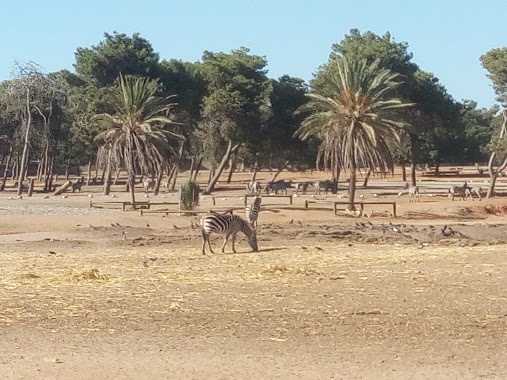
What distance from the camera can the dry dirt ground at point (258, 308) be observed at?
11.6 metres

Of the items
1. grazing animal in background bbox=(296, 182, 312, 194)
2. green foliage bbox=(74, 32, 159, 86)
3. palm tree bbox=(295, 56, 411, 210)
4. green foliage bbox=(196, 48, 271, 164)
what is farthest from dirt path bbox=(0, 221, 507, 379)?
green foliage bbox=(74, 32, 159, 86)

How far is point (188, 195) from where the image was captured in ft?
151

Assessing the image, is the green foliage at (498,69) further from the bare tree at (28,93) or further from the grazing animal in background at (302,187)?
the bare tree at (28,93)

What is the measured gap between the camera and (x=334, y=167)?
52.8 meters

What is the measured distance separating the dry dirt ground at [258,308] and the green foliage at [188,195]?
14.1m

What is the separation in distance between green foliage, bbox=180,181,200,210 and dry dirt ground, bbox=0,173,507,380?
14057mm

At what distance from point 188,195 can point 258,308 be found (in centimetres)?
3006

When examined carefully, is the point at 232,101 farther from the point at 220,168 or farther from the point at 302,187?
the point at 302,187

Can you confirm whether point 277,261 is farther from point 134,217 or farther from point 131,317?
point 134,217

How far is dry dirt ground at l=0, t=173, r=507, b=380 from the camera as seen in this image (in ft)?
37.9

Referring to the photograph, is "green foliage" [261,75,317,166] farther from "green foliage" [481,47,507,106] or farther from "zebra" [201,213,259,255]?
"zebra" [201,213,259,255]

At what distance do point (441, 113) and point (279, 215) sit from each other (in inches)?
1428

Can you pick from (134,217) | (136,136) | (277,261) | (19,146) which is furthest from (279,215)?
(19,146)

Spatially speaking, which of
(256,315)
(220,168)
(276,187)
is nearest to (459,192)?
(276,187)
